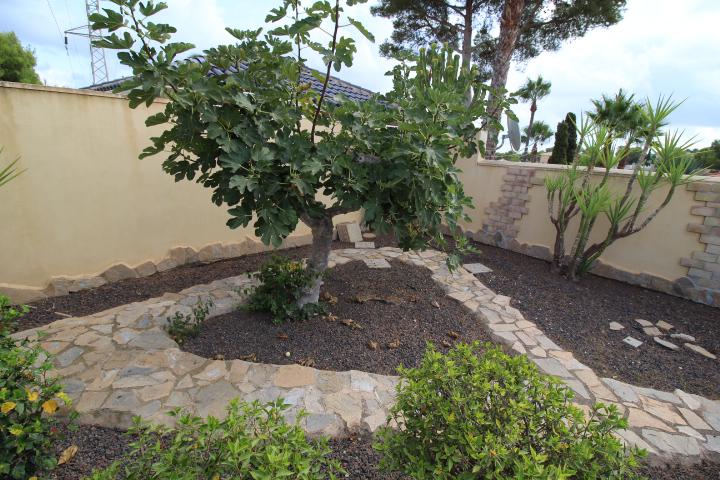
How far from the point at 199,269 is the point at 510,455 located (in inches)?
159

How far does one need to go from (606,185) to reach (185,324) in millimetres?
5118

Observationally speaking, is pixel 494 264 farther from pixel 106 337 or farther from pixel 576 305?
pixel 106 337

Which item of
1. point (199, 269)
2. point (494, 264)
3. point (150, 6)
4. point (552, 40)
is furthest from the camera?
point (552, 40)

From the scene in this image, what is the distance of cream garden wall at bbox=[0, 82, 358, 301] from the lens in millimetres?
3131

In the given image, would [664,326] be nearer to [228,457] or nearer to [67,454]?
[228,457]

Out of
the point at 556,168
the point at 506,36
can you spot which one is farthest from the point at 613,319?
the point at 506,36

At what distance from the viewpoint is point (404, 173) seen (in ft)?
7.21

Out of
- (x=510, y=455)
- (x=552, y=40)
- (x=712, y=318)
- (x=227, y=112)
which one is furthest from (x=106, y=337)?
(x=552, y=40)

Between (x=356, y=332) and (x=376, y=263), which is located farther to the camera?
(x=376, y=263)

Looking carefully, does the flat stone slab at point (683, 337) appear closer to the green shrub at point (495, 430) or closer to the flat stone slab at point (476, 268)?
the flat stone slab at point (476, 268)

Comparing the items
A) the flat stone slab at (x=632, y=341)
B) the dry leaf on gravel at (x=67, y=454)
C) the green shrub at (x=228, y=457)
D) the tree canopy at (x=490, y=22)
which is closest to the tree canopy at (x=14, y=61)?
the tree canopy at (x=490, y=22)

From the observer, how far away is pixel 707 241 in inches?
153

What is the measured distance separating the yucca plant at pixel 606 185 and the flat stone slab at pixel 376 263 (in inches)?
92.4

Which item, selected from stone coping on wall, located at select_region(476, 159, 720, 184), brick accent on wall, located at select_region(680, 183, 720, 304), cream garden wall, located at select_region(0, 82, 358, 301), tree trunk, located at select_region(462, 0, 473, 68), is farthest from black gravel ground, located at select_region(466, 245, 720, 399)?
tree trunk, located at select_region(462, 0, 473, 68)
